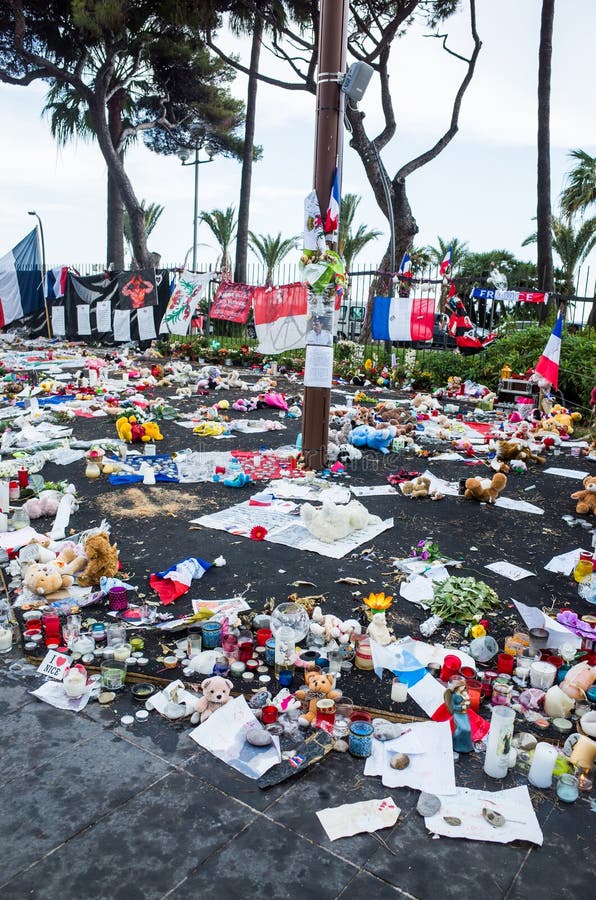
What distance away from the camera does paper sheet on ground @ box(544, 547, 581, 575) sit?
12.6ft

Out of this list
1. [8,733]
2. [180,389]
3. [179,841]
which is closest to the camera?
[179,841]

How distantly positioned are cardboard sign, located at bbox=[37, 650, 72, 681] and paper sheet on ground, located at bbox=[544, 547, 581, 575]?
9.01ft

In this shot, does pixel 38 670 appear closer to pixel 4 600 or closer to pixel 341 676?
pixel 4 600

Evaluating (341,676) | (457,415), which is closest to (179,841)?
(341,676)

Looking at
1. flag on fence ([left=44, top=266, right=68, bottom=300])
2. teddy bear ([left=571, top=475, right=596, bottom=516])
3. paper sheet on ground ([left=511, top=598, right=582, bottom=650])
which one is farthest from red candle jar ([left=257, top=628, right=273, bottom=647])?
flag on fence ([left=44, top=266, right=68, bottom=300])

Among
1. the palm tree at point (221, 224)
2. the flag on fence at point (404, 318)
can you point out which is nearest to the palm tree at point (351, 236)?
the palm tree at point (221, 224)

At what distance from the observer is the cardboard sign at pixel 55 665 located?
2.65 meters

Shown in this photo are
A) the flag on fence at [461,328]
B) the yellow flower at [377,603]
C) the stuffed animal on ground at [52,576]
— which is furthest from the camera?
the flag on fence at [461,328]

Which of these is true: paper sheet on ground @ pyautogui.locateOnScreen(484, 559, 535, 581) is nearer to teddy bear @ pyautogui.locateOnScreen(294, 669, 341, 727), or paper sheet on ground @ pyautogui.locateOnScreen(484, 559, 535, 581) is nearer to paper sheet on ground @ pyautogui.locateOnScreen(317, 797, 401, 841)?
teddy bear @ pyautogui.locateOnScreen(294, 669, 341, 727)

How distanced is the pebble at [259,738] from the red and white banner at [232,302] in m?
11.5

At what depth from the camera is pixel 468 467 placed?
6184 millimetres

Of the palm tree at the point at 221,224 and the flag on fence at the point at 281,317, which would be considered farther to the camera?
the palm tree at the point at 221,224

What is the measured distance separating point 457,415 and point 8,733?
7422mm

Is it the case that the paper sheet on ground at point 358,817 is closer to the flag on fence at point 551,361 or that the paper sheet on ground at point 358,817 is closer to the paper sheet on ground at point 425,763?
the paper sheet on ground at point 425,763
